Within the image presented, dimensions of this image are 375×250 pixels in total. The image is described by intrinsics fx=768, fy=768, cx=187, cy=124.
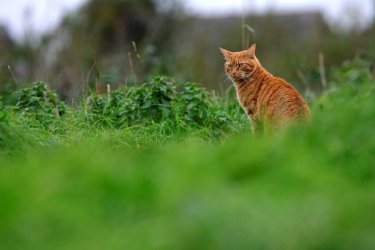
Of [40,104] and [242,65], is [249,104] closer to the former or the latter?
[242,65]

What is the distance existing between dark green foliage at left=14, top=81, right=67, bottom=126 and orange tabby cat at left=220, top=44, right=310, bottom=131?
1562 millimetres

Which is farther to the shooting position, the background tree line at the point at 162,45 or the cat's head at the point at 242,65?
the background tree line at the point at 162,45

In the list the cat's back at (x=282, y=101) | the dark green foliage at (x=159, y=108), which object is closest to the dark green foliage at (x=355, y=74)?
the cat's back at (x=282, y=101)

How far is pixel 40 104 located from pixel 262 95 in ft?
6.03

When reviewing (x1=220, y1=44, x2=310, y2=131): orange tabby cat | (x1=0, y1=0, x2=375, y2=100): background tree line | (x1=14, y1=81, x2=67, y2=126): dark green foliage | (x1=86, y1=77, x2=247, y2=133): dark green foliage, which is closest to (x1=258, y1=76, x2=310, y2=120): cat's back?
(x1=220, y1=44, x2=310, y2=131): orange tabby cat

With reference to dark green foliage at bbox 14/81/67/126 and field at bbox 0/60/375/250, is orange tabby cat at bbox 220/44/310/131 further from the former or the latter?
field at bbox 0/60/375/250

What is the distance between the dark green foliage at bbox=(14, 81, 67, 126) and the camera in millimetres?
5938

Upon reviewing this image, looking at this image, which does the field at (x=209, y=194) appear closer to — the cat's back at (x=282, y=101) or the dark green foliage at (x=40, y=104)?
the dark green foliage at (x=40, y=104)

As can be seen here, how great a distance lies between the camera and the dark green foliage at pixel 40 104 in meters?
5.94

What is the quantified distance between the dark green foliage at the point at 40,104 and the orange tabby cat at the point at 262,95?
1.56 meters

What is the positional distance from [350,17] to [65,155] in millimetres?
13872

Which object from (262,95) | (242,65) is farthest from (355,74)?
(262,95)

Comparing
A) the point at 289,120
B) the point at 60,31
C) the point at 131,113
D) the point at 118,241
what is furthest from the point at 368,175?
the point at 60,31

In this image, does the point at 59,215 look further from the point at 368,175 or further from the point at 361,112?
the point at 361,112
